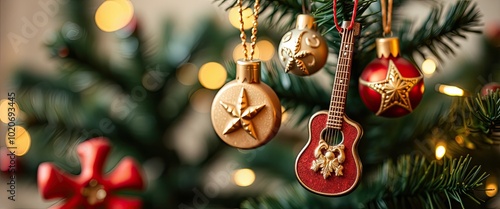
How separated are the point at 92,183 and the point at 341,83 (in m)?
0.29

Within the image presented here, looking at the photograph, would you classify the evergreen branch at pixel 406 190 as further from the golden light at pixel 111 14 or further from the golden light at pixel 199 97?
the golden light at pixel 111 14

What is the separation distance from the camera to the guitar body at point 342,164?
0.45 meters

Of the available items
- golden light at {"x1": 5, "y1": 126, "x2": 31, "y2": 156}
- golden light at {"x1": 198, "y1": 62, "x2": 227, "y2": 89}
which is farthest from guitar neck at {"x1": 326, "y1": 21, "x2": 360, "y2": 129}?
golden light at {"x1": 5, "y1": 126, "x2": 31, "y2": 156}

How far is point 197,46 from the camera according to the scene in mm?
761

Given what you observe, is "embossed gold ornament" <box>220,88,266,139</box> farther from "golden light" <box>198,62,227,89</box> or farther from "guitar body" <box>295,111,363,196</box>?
"golden light" <box>198,62,227,89</box>

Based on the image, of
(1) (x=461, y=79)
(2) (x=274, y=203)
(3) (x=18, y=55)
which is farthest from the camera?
(3) (x=18, y=55)

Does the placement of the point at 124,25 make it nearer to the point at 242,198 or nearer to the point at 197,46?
the point at 197,46

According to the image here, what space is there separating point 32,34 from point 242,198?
0.55 metres

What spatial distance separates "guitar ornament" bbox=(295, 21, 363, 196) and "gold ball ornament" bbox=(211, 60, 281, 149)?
1.6 inches

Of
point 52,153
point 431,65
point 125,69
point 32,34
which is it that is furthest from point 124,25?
point 431,65

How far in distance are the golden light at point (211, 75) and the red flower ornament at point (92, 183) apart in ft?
0.74

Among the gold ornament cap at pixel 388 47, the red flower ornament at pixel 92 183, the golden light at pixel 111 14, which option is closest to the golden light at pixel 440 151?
the gold ornament cap at pixel 388 47

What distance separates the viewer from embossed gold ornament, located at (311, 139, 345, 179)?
0.45m

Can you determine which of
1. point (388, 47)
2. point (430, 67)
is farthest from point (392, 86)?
point (430, 67)
